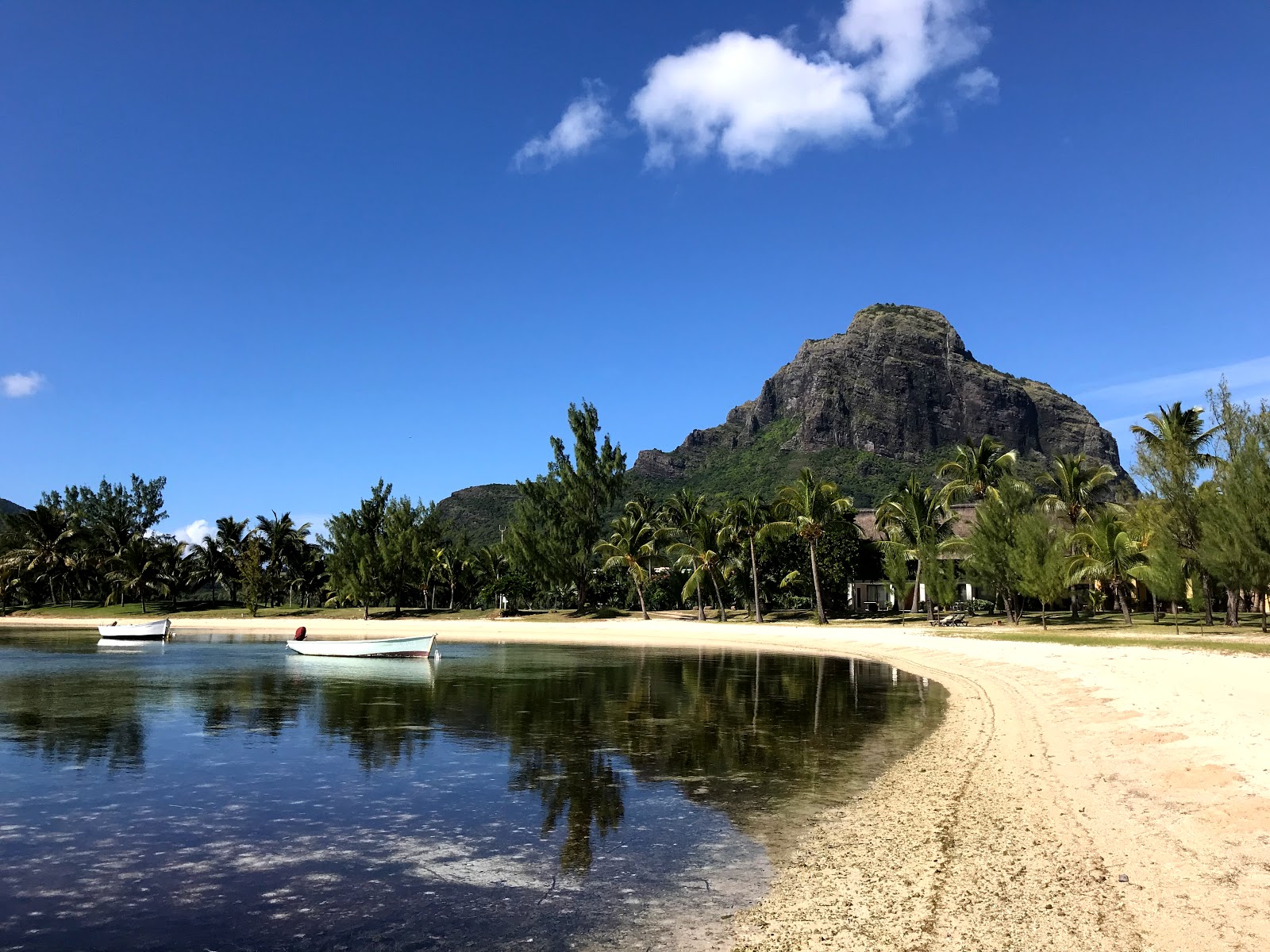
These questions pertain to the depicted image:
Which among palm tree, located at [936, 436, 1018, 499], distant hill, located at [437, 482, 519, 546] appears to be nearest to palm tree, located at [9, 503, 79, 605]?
distant hill, located at [437, 482, 519, 546]

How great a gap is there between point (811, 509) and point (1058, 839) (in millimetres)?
48864

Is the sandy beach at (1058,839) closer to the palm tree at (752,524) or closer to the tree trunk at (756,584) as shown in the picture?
the palm tree at (752,524)

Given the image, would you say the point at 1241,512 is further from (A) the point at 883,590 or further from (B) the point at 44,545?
(B) the point at 44,545

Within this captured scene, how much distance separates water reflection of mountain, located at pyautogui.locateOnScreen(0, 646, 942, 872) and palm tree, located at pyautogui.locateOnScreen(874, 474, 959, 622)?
74.8ft

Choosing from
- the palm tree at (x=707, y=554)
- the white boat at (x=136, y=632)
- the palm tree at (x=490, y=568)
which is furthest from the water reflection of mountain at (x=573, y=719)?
the palm tree at (x=490, y=568)

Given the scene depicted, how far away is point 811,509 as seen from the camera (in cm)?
5788

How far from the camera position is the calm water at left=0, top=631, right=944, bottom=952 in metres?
7.85

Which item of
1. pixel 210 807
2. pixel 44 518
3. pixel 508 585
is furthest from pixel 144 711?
pixel 44 518

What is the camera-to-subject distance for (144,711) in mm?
22266

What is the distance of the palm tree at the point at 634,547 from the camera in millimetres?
67875

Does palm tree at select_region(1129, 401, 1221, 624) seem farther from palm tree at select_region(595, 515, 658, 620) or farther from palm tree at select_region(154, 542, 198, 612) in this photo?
palm tree at select_region(154, 542, 198, 612)

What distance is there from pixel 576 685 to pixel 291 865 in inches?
756

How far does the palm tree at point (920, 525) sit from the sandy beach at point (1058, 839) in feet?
119

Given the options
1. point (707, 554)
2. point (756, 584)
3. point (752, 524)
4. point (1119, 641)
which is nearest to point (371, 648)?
point (707, 554)
